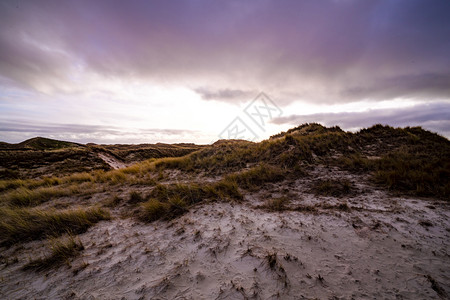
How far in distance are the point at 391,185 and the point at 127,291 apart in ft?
21.2

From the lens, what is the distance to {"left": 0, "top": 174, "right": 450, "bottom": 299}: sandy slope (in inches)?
86.0

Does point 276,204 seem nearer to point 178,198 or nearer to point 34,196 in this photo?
point 178,198

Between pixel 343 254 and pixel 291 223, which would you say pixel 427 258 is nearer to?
pixel 343 254

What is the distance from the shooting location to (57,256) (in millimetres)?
3031

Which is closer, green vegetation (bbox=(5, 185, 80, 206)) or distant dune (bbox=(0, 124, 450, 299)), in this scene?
distant dune (bbox=(0, 124, 450, 299))

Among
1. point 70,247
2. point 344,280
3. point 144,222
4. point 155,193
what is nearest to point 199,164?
point 155,193

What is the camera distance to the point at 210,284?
233 centimetres

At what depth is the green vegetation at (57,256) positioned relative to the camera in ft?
9.53

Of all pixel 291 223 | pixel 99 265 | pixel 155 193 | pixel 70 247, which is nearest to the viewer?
pixel 99 265

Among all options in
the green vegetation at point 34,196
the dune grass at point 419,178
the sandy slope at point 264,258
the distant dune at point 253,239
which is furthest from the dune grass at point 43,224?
the dune grass at point 419,178

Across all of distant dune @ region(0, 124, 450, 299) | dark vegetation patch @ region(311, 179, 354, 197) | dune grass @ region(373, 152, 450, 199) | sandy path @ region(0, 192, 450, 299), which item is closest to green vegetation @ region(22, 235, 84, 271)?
distant dune @ region(0, 124, 450, 299)

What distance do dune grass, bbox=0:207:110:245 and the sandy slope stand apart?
337mm

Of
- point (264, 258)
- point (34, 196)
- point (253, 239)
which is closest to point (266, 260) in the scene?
point (264, 258)

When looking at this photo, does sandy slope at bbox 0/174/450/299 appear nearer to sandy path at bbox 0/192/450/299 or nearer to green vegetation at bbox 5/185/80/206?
sandy path at bbox 0/192/450/299
